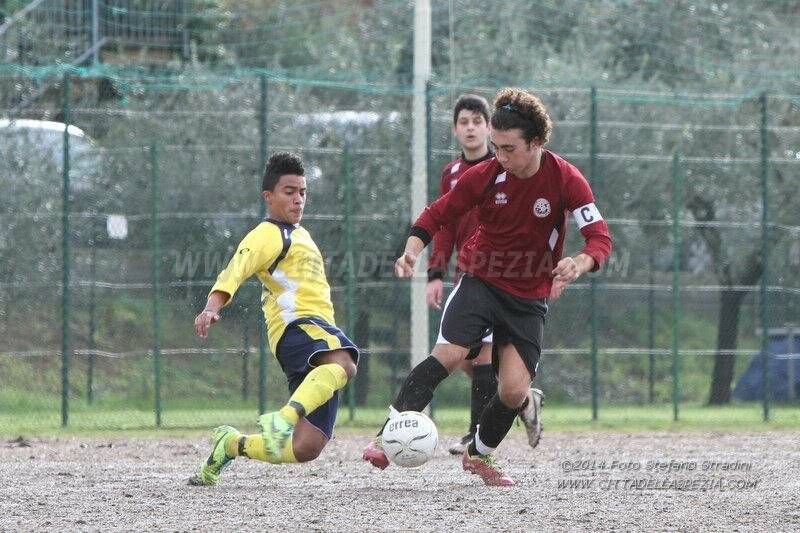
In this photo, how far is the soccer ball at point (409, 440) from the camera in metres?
6.36

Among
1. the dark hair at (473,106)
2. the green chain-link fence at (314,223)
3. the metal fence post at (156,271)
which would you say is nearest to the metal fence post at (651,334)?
the green chain-link fence at (314,223)

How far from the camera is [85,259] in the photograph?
38.1ft

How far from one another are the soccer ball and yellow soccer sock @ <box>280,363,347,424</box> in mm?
348

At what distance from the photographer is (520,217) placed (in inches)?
259

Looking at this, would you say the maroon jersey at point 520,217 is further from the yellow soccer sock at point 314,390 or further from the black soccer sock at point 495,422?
the yellow soccer sock at point 314,390

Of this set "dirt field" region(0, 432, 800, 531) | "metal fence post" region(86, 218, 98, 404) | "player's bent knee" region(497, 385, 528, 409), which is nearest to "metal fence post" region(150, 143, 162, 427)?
"metal fence post" region(86, 218, 98, 404)

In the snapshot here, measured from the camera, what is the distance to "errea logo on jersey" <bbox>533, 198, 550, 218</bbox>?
6535 millimetres

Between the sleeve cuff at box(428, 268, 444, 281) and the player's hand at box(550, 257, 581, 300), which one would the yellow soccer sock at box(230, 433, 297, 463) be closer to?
the player's hand at box(550, 257, 581, 300)

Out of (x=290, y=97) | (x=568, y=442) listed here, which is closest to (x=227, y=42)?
(x=290, y=97)

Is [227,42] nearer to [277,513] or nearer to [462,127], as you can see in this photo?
[462,127]

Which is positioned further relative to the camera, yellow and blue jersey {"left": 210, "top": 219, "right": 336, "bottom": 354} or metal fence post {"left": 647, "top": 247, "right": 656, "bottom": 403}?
metal fence post {"left": 647, "top": 247, "right": 656, "bottom": 403}

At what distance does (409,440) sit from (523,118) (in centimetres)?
167

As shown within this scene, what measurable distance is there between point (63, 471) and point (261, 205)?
4.45 m

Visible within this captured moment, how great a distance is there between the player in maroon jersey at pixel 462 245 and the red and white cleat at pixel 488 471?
105 centimetres
